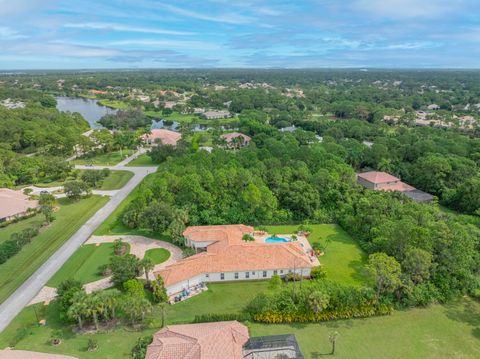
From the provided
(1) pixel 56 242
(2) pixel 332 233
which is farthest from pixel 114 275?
(2) pixel 332 233

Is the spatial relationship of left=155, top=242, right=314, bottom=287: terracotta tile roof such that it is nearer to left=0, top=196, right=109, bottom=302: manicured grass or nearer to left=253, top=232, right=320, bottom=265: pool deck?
left=253, top=232, right=320, bottom=265: pool deck

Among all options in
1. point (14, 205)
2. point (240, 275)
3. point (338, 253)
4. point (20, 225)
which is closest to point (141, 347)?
point (240, 275)

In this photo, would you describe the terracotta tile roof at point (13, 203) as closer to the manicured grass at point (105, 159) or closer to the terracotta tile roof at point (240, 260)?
the manicured grass at point (105, 159)

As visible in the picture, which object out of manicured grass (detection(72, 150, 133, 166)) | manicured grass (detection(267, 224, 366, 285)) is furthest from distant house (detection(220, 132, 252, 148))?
manicured grass (detection(267, 224, 366, 285))

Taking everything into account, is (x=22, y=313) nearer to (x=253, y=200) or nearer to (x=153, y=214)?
(x=153, y=214)

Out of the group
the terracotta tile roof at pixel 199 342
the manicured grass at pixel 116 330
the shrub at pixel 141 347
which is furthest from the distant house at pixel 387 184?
the shrub at pixel 141 347

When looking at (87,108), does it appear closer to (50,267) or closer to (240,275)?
(50,267)
